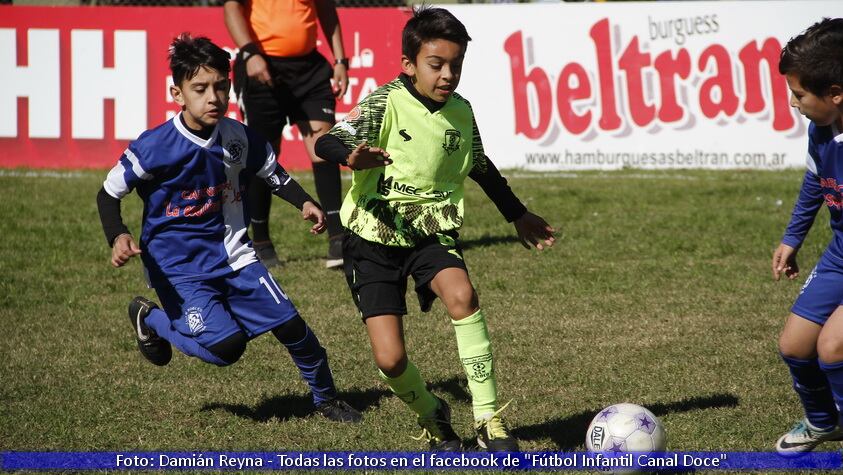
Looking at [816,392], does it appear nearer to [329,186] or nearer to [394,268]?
[394,268]

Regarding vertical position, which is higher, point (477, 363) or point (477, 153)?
point (477, 153)

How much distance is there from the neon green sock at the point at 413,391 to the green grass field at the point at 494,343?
0.61 feet

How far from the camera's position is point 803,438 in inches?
168

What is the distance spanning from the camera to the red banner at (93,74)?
498 inches

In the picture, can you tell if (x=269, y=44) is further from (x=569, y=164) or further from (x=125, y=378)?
(x=569, y=164)

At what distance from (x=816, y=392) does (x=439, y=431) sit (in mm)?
1476

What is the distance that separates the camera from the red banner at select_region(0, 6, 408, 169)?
12.6 m

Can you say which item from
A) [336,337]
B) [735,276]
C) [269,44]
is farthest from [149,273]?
[735,276]

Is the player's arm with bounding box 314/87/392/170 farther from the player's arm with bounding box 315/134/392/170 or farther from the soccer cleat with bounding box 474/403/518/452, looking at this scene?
the soccer cleat with bounding box 474/403/518/452

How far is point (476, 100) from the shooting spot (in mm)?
12977

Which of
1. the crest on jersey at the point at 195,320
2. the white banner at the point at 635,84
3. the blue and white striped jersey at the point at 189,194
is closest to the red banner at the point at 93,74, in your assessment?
the white banner at the point at 635,84

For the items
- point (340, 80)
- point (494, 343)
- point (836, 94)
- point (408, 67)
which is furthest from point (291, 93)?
point (836, 94)

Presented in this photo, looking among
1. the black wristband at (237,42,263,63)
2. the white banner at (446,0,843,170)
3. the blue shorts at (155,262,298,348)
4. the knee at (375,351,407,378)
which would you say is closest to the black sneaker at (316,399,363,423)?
the blue shorts at (155,262,298,348)

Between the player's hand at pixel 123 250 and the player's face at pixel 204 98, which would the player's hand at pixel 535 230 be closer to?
the player's face at pixel 204 98
